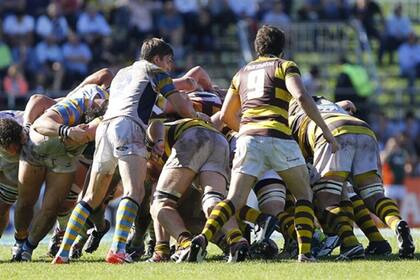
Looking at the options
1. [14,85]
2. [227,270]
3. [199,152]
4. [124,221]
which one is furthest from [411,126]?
[227,270]

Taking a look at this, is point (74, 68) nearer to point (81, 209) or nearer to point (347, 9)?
point (347, 9)

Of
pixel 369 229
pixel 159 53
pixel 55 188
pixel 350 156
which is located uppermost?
pixel 159 53

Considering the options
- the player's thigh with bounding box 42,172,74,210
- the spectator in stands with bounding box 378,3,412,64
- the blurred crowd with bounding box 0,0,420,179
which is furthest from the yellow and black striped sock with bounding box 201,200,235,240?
the spectator in stands with bounding box 378,3,412,64

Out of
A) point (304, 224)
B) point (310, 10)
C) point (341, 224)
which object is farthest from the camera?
point (310, 10)

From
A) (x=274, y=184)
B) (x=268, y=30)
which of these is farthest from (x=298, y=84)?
(x=274, y=184)

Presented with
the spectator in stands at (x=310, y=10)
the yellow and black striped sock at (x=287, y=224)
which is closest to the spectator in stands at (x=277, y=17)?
the spectator in stands at (x=310, y=10)

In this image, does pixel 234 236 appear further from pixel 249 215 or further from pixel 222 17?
pixel 222 17

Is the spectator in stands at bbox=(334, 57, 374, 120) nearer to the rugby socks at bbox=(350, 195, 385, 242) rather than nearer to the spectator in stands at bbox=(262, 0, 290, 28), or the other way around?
the spectator in stands at bbox=(262, 0, 290, 28)

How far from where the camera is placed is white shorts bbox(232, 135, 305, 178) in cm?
1139

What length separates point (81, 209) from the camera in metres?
11.7

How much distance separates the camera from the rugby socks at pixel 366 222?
12.4m

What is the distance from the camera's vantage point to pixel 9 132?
1217 centimetres

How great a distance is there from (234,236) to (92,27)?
14.4 m

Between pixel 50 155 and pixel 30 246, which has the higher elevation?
pixel 50 155
